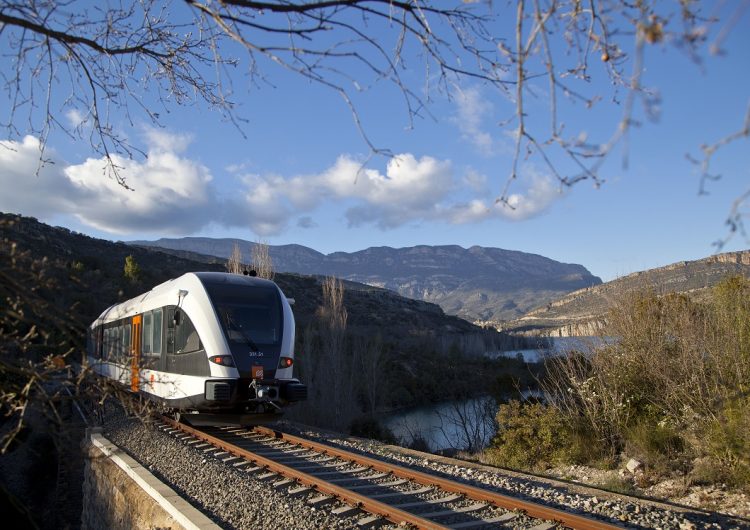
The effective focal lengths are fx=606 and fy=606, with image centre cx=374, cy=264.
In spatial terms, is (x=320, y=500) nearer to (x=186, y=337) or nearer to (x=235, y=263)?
(x=186, y=337)

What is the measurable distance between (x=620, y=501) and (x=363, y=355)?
22.6m

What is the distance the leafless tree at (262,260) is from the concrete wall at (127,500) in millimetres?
15934

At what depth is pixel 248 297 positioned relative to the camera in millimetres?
11922

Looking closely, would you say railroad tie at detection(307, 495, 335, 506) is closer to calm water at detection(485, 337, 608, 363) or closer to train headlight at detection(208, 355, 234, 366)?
train headlight at detection(208, 355, 234, 366)

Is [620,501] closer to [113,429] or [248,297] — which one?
[248,297]

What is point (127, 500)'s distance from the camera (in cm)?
903

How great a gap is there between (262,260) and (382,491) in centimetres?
2208

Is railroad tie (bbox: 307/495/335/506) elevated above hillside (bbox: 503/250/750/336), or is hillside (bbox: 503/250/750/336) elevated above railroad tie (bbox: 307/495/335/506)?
hillside (bbox: 503/250/750/336)

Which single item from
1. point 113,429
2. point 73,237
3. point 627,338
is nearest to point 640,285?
point 627,338

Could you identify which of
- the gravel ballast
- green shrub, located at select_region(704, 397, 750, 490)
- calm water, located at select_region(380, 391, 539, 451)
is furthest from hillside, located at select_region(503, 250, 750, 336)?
the gravel ballast

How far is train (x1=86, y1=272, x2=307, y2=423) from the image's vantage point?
10906 mm

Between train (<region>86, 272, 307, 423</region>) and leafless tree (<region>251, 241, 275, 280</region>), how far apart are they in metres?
15.5

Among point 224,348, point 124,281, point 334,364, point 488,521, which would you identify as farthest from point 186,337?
point 124,281

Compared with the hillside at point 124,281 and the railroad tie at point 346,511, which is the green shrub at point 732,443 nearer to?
the railroad tie at point 346,511
